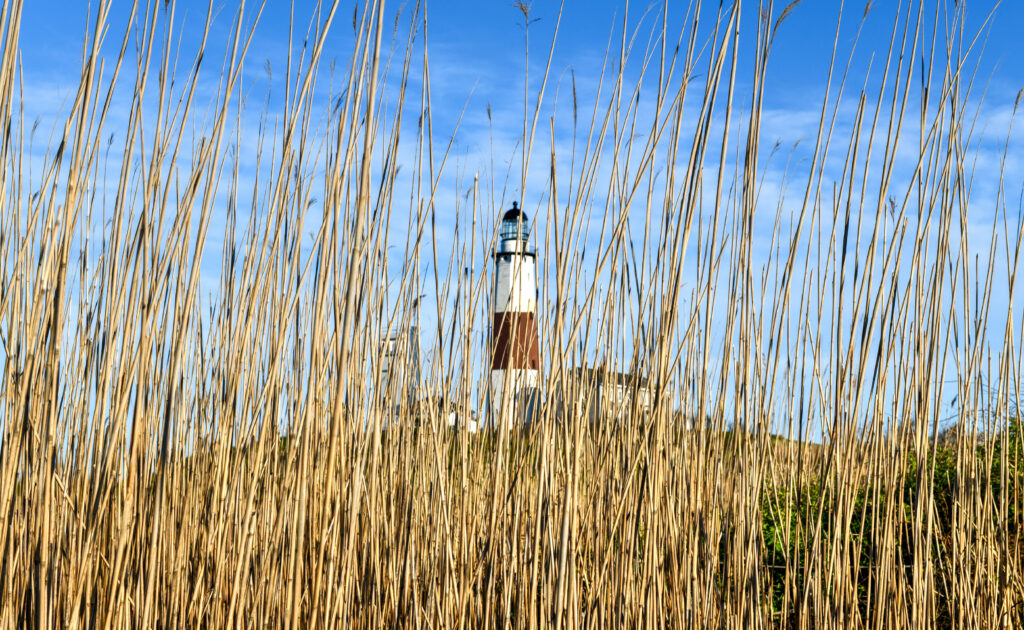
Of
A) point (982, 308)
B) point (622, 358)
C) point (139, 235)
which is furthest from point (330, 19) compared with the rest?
point (982, 308)

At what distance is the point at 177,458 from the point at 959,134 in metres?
1.20

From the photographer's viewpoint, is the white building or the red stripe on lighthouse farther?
the white building

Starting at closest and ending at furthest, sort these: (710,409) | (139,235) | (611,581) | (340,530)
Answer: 1. (139,235)
2. (340,530)
3. (611,581)
4. (710,409)

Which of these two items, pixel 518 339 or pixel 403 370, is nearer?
pixel 403 370

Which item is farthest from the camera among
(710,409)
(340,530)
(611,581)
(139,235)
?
(710,409)

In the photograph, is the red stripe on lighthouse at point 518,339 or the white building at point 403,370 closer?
the red stripe on lighthouse at point 518,339

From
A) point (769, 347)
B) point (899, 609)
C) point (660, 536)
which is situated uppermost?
point (769, 347)

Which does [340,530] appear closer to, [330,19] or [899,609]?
[330,19]

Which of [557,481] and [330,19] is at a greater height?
[330,19]

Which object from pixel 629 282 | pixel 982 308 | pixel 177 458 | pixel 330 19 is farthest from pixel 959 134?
pixel 177 458

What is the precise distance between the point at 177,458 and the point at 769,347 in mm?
854

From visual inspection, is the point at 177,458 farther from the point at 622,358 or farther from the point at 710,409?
the point at 710,409

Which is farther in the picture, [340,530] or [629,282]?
[629,282]

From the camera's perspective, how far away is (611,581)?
118cm
